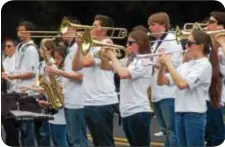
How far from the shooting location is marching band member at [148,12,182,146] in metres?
7.31

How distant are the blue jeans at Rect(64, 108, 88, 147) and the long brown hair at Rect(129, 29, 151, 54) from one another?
0.97m

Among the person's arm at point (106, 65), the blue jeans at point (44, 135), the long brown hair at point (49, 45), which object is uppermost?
the long brown hair at point (49, 45)

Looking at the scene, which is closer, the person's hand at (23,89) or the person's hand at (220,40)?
the person's hand at (220,40)

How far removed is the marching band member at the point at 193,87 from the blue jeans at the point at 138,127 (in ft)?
1.60

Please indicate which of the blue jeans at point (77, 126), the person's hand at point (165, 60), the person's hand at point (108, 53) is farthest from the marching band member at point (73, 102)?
the person's hand at point (165, 60)

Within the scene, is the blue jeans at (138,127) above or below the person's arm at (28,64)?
below

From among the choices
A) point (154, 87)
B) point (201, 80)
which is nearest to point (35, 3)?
point (154, 87)

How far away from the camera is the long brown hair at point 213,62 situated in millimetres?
6406

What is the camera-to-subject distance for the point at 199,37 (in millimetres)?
6402

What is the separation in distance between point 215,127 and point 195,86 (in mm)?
1444

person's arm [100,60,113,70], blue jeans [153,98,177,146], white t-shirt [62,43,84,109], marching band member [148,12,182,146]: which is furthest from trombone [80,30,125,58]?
blue jeans [153,98,177,146]

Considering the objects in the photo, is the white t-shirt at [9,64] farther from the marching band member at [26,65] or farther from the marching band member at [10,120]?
the marching band member at [26,65]

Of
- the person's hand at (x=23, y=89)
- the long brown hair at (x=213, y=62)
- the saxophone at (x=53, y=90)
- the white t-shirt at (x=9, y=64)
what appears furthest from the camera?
the white t-shirt at (x=9, y=64)

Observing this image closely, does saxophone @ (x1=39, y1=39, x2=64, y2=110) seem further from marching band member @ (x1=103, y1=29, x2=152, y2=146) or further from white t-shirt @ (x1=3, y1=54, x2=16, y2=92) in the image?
marching band member @ (x1=103, y1=29, x2=152, y2=146)
